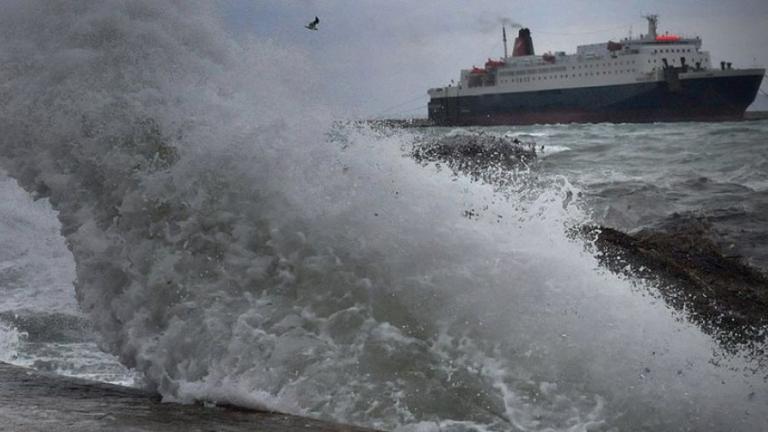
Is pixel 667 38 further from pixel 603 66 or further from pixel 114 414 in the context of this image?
pixel 114 414

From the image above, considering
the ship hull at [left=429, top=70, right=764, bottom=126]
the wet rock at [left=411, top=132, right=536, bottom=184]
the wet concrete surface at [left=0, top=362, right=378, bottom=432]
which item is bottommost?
the wet concrete surface at [left=0, top=362, right=378, bottom=432]

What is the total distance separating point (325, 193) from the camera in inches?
197

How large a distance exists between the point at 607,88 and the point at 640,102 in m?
2.56

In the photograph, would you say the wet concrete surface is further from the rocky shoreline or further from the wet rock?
the wet rock

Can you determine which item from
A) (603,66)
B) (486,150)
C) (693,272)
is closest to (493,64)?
(603,66)

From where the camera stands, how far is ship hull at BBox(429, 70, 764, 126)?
5384 centimetres

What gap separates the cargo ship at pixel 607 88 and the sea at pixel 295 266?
5218 centimetres

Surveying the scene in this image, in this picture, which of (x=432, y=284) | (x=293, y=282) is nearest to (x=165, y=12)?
(x=293, y=282)

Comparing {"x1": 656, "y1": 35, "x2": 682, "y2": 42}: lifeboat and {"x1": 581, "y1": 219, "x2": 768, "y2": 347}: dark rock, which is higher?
{"x1": 656, "y1": 35, "x2": 682, "y2": 42}: lifeboat

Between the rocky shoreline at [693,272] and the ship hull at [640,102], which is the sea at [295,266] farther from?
the ship hull at [640,102]

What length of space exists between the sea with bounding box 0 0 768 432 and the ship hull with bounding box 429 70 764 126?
52.0 m

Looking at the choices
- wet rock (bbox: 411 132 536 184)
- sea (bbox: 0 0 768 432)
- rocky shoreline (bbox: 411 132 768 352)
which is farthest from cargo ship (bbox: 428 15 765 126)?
sea (bbox: 0 0 768 432)

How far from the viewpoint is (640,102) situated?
55250 millimetres

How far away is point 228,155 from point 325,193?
2.15ft
